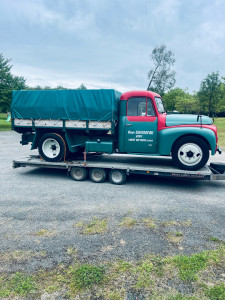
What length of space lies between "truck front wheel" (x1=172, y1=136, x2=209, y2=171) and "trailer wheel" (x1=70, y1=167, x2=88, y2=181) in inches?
115

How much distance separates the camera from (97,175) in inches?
302

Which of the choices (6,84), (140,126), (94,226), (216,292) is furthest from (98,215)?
(6,84)

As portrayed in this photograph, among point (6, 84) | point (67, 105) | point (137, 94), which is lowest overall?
point (67, 105)

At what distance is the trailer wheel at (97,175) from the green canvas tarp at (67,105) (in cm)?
164

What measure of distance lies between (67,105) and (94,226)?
441cm

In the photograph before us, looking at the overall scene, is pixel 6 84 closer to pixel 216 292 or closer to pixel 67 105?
pixel 67 105

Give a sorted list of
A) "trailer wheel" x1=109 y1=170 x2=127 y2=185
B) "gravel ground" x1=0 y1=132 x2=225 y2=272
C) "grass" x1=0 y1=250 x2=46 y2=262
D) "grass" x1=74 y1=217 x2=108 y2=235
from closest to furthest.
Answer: "grass" x1=0 y1=250 x2=46 y2=262
"gravel ground" x1=0 y1=132 x2=225 y2=272
"grass" x1=74 y1=217 x2=108 y2=235
"trailer wheel" x1=109 y1=170 x2=127 y2=185

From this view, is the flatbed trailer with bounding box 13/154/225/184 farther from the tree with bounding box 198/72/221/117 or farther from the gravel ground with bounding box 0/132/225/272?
the tree with bounding box 198/72/221/117

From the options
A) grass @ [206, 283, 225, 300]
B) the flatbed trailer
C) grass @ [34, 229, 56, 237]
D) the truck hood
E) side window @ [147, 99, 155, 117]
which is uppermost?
side window @ [147, 99, 155, 117]

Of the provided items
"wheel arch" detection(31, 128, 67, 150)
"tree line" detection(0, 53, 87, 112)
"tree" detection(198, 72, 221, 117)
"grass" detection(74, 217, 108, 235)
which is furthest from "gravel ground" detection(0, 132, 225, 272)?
"tree" detection(198, 72, 221, 117)

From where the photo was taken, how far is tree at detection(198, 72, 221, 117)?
32.6 m

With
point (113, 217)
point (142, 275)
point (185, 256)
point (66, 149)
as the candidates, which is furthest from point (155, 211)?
point (66, 149)

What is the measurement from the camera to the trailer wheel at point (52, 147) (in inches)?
320

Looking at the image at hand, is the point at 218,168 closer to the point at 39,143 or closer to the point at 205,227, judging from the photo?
the point at 205,227
